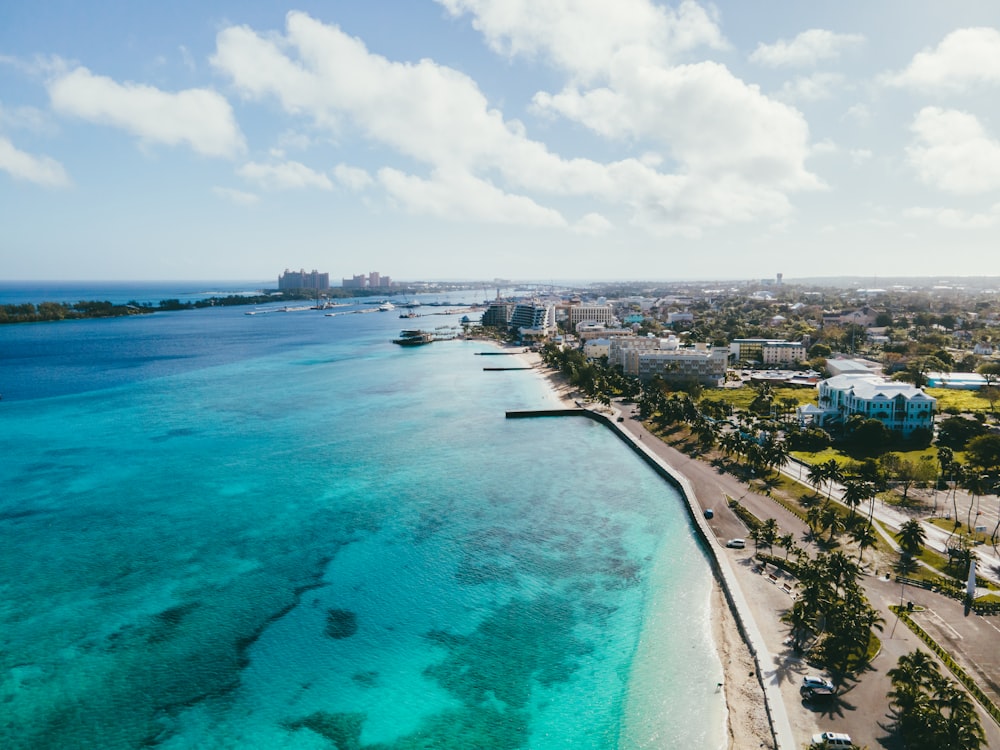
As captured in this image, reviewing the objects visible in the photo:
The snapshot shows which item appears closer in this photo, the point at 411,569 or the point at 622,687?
the point at 622,687

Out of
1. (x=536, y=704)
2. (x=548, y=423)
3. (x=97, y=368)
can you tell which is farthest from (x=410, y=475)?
(x=97, y=368)

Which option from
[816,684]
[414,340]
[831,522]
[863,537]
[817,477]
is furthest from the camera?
[414,340]

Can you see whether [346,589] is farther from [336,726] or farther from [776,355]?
[776,355]

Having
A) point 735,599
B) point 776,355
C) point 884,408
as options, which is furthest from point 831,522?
point 776,355

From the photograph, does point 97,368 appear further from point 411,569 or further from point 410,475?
point 411,569

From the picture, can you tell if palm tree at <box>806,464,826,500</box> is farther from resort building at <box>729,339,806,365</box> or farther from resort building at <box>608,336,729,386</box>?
resort building at <box>729,339,806,365</box>

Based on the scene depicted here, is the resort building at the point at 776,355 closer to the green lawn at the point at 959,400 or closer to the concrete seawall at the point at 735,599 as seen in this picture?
the green lawn at the point at 959,400

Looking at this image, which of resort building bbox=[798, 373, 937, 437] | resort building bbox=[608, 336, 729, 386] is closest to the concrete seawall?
resort building bbox=[798, 373, 937, 437]
